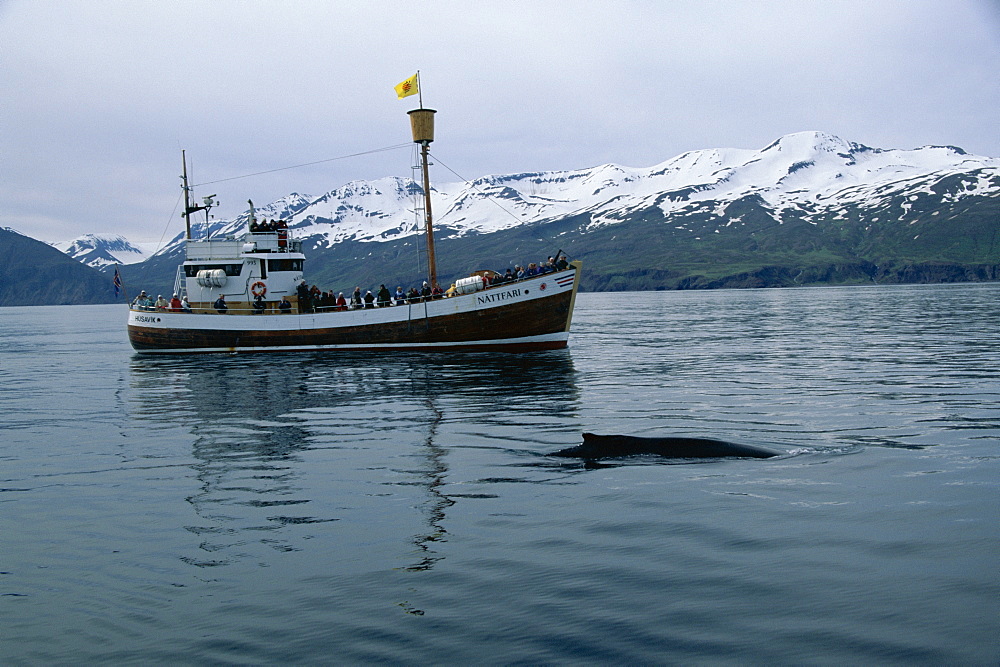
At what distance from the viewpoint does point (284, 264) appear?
58781 mm

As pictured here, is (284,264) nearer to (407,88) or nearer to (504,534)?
(407,88)

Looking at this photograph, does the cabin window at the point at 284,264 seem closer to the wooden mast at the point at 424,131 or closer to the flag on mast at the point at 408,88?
the wooden mast at the point at 424,131

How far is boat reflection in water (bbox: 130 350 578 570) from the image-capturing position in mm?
14570

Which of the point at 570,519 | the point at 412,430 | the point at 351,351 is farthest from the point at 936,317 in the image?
the point at 570,519

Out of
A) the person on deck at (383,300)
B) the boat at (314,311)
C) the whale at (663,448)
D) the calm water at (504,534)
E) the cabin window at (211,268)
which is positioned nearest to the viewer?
the calm water at (504,534)

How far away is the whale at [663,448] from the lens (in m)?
18.7

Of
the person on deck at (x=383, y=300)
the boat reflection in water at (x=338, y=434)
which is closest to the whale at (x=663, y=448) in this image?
the boat reflection in water at (x=338, y=434)

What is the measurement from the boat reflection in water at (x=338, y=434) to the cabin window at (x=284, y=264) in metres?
11.6

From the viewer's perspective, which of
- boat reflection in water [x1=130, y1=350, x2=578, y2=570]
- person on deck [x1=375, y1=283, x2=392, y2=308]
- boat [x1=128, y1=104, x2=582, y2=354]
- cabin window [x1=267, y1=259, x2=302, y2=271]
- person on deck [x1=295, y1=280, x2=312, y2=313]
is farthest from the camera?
cabin window [x1=267, y1=259, x2=302, y2=271]

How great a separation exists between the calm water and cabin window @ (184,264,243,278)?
28492 mm

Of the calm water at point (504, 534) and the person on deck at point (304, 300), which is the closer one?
the calm water at point (504, 534)

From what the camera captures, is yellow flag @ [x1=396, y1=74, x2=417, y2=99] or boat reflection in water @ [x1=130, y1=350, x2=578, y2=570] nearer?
boat reflection in water @ [x1=130, y1=350, x2=578, y2=570]

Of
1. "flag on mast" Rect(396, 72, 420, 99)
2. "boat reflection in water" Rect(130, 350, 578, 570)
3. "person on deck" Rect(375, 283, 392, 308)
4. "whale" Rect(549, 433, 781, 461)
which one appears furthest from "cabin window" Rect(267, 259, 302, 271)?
"whale" Rect(549, 433, 781, 461)

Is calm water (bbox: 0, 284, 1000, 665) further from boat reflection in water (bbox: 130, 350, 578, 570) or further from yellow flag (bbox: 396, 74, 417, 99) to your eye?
yellow flag (bbox: 396, 74, 417, 99)
